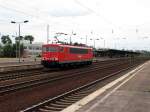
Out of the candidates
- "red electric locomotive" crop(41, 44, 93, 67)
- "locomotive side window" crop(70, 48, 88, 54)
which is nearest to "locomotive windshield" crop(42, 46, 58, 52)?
"red electric locomotive" crop(41, 44, 93, 67)

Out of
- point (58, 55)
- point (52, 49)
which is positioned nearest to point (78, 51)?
point (52, 49)

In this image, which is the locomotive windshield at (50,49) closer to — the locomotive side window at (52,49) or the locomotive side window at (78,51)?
the locomotive side window at (52,49)

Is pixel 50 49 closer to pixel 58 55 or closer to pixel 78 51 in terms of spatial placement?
pixel 58 55

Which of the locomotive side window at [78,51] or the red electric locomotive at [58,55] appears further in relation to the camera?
the locomotive side window at [78,51]

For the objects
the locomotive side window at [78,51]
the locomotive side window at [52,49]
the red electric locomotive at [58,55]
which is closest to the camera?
the red electric locomotive at [58,55]

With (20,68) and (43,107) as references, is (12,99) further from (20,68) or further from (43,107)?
(20,68)

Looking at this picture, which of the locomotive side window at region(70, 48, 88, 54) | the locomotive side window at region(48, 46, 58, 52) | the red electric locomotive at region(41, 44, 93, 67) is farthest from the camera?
the locomotive side window at region(70, 48, 88, 54)

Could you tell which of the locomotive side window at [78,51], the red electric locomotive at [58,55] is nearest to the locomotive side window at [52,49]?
the red electric locomotive at [58,55]

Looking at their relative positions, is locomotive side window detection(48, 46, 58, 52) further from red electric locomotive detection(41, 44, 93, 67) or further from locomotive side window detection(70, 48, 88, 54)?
locomotive side window detection(70, 48, 88, 54)

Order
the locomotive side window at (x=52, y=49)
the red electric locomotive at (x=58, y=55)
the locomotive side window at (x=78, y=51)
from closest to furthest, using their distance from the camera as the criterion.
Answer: the red electric locomotive at (x=58, y=55) → the locomotive side window at (x=52, y=49) → the locomotive side window at (x=78, y=51)

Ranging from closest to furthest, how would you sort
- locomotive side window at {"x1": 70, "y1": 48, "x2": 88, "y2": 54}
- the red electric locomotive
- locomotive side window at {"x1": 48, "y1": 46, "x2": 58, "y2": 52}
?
the red electric locomotive < locomotive side window at {"x1": 48, "y1": 46, "x2": 58, "y2": 52} < locomotive side window at {"x1": 70, "y1": 48, "x2": 88, "y2": 54}

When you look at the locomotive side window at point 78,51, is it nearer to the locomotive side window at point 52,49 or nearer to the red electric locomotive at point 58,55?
the red electric locomotive at point 58,55

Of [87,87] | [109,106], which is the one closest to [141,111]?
[109,106]

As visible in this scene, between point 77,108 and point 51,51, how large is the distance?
27.4 metres
